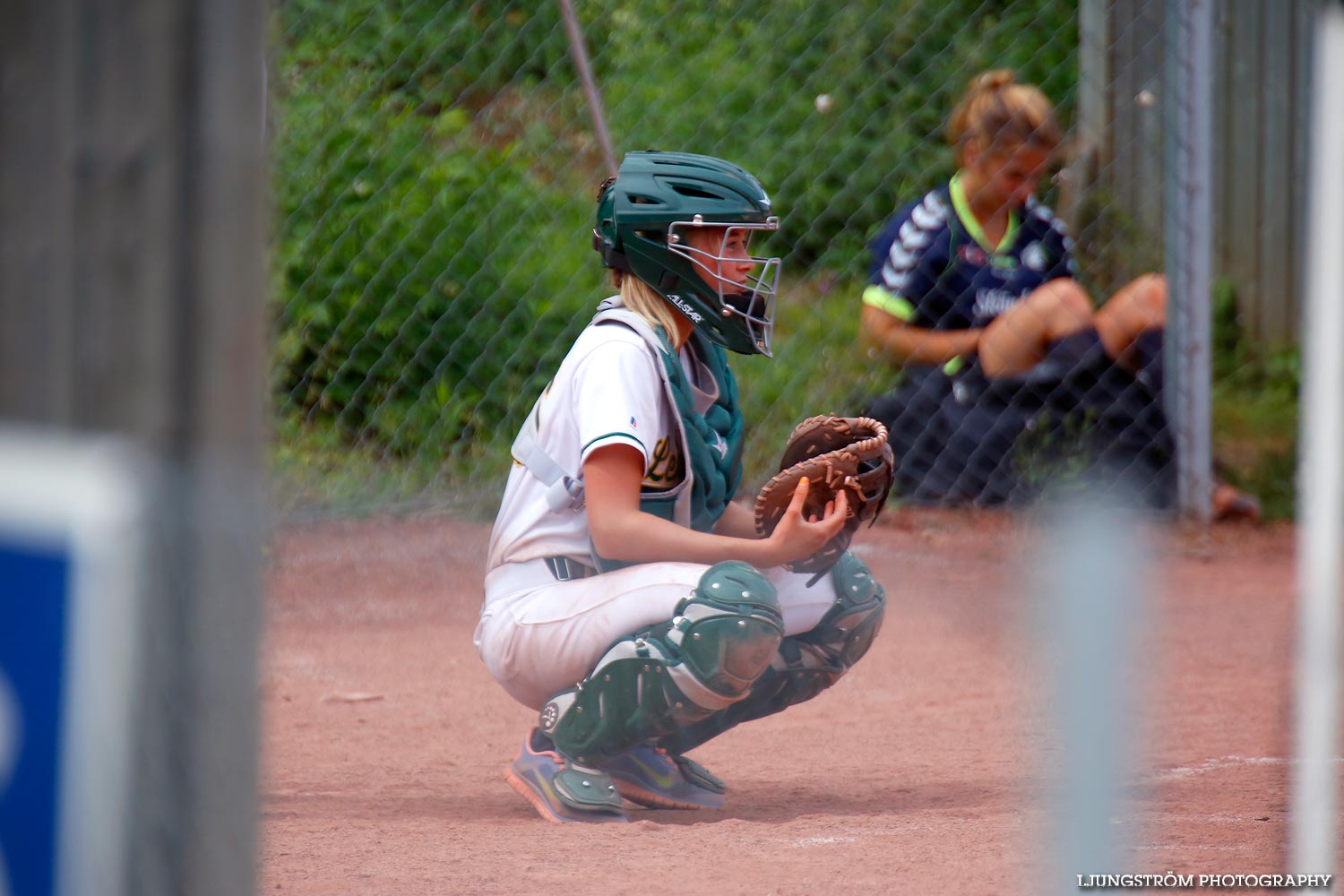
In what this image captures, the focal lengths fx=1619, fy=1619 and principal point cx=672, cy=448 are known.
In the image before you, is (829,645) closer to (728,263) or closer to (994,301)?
(728,263)

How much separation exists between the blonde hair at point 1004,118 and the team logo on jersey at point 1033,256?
375 mm

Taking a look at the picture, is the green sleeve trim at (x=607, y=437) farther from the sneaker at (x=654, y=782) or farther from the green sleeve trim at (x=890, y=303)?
the green sleeve trim at (x=890, y=303)

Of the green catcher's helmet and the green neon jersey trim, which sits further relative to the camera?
the green catcher's helmet

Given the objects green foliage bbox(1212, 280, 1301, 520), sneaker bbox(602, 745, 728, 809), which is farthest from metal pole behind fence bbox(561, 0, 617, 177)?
green foliage bbox(1212, 280, 1301, 520)

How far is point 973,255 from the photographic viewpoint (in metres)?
5.73

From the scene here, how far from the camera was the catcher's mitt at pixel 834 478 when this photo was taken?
122 inches

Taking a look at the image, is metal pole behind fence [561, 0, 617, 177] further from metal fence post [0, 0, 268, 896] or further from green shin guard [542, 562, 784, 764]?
metal fence post [0, 0, 268, 896]

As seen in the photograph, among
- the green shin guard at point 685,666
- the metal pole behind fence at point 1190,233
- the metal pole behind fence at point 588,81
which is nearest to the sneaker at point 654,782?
the green shin guard at point 685,666

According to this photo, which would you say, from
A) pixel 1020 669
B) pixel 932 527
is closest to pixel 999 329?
pixel 932 527

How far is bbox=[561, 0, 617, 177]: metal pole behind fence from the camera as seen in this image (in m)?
5.34

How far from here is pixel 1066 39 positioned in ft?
24.4

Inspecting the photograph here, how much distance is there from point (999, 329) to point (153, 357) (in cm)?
473

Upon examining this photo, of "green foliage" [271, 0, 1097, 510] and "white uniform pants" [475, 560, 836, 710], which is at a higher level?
"green foliage" [271, 0, 1097, 510]

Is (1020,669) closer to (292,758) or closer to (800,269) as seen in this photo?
(292,758)
